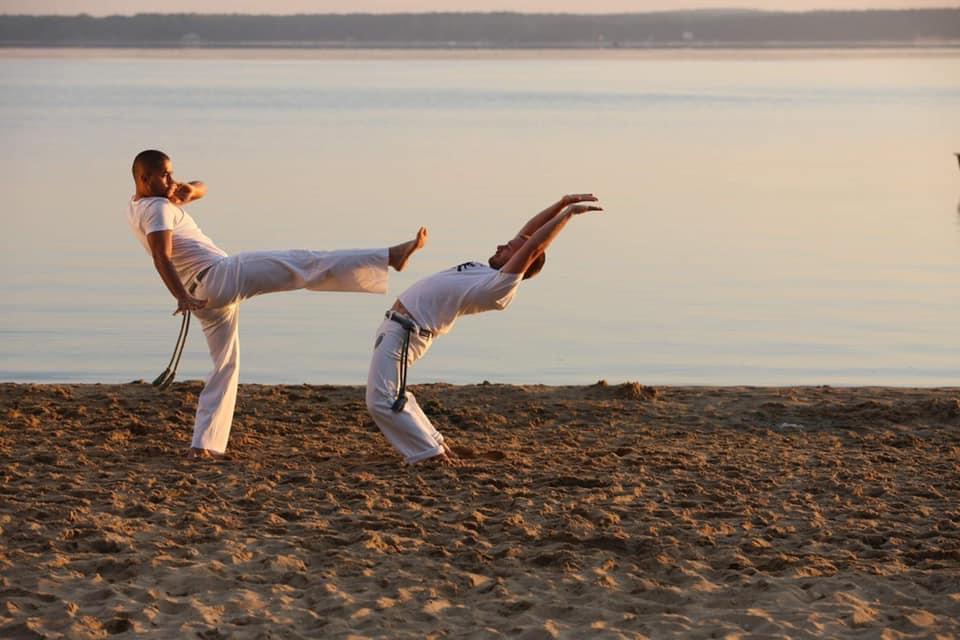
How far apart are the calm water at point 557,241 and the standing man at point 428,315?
12.9 feet

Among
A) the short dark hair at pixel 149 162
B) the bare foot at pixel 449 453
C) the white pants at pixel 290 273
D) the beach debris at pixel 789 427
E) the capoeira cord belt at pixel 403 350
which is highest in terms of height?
the short dark hair at pixel 149 162

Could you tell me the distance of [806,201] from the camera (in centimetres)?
2731

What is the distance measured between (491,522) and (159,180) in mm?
2645

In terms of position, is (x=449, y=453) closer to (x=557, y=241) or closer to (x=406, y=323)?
(x=406, y=323)

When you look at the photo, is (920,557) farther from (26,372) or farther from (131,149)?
(131,149)

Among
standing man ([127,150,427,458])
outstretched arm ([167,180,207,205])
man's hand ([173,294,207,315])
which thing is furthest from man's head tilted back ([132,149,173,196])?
man's hand ([173,294,207,315])

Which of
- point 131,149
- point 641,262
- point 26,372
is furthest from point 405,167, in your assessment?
point 26,372

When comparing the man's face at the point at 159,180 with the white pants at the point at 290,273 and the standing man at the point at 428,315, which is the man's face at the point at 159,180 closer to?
the white pants at the point at 290,273

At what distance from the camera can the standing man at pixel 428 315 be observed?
31.9ft

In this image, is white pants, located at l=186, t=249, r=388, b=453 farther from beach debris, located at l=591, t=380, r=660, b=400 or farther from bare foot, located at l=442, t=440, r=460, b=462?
beach debris, located at l=591, t=380, r=660, b=400

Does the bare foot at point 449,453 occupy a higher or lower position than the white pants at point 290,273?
lower

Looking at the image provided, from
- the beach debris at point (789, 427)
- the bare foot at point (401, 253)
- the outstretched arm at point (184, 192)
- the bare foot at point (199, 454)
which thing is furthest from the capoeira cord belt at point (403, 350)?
the beach debris at point (789, 427)

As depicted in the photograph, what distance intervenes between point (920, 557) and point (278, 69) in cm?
9867

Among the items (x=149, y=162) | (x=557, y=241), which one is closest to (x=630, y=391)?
(x=149, y=162)
